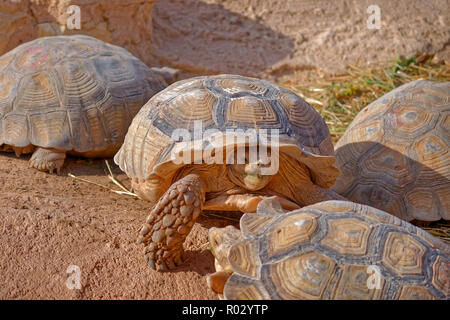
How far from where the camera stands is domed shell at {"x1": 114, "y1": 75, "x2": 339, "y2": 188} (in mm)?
3127

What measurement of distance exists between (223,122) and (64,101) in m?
1.89

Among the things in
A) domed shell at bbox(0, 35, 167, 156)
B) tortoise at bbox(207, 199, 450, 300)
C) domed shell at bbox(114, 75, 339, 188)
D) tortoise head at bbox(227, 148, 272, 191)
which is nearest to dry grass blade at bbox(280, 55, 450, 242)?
domed shell at bbox(114, 75, 339, 188)

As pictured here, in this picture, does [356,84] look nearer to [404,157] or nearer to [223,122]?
[404,157]

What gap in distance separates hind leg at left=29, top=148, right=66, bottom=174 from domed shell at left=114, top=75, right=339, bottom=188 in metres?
1.07

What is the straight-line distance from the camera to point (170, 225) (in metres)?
2.93

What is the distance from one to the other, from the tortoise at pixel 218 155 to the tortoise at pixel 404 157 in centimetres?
57

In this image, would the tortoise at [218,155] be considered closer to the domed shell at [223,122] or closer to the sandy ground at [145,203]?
the domed shell at [223,122]

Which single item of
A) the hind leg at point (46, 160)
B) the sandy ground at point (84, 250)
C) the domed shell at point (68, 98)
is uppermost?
the domed shell at point (68, 98)

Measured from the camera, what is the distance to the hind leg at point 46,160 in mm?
4262

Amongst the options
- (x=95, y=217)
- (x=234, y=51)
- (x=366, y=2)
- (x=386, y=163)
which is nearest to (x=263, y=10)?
(x=234, y=51)

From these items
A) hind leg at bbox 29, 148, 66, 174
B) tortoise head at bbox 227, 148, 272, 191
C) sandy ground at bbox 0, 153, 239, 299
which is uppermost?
tortoise head at bbox 227, 148, 272, 191

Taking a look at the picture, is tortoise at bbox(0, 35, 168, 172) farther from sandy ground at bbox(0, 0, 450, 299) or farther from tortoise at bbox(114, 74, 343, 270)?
tortoise at bbox(114, 74, 343, 270)

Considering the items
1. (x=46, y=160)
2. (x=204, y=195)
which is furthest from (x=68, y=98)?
(x=204, y=195)

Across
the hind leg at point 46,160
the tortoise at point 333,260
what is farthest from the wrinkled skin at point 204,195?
the hind leg at point 46,160
